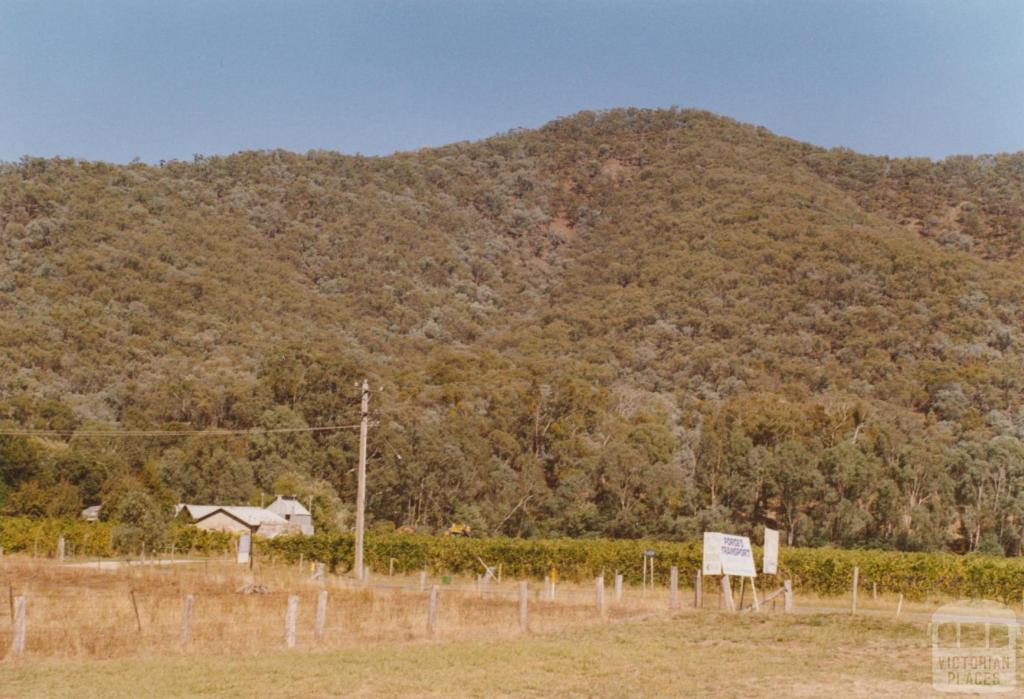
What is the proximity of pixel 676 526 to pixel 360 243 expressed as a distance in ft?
406

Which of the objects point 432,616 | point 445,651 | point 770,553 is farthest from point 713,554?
point 445,651

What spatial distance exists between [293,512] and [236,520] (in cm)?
673

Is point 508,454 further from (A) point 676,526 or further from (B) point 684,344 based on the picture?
(B) point 684,344

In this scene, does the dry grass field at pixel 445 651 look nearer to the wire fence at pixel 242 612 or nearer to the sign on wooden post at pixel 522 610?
the wire fence at pixel 242 612

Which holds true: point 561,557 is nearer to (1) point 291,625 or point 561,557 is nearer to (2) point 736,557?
(2) point 736,557

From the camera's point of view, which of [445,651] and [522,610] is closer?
[445,651]

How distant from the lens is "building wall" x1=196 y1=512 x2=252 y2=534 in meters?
74.8

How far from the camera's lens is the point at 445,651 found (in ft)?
73.9

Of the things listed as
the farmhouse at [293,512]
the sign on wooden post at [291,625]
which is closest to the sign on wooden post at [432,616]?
the sign on wooden post at [291,625]

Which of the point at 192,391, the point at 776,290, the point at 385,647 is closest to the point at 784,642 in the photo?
the point at 385,647

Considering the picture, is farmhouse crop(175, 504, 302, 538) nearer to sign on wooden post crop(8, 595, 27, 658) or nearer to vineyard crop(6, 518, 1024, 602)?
vineyard crop(6, 518, 1024, 602)

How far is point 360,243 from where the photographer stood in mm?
196625

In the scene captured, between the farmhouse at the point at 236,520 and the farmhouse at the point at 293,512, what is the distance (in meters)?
2.44

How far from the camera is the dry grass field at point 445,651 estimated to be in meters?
18.1
